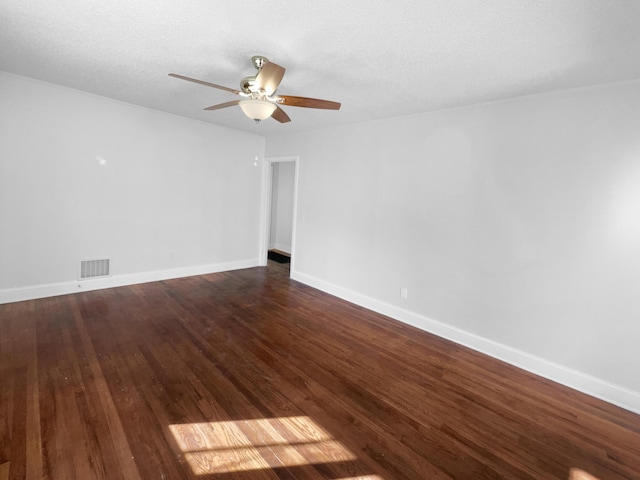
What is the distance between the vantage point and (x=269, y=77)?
2.10 metres

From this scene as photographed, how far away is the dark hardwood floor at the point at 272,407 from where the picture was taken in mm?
1658

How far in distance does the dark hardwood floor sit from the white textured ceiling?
2542 millimetres

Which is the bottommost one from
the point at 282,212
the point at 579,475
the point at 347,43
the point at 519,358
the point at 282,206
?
the point at 579,475

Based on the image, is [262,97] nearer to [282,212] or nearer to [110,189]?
[110,189]

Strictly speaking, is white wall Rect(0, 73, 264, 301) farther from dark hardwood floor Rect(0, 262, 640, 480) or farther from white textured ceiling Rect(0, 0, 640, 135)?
dark hardwood floor Rect(0, 262, 640, 480)

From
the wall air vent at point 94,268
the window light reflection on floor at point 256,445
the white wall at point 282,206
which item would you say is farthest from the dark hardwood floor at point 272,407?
the white wall at point 282,206

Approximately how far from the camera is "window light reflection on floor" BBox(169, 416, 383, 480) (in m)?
1.64

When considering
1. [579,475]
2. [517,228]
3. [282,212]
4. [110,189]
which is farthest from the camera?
[282,212]

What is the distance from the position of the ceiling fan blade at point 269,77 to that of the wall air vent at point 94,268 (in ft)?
11.6

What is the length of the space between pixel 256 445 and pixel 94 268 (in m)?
3.67

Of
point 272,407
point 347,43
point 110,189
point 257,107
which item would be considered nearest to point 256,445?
point 272,407

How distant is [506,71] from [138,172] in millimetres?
4557

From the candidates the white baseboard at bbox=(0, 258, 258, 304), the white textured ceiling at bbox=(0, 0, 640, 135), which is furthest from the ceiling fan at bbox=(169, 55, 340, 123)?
the white baseboard at bbox=(0, 258, 258, 304)

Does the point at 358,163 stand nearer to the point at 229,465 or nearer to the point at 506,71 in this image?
the point at 506,71
